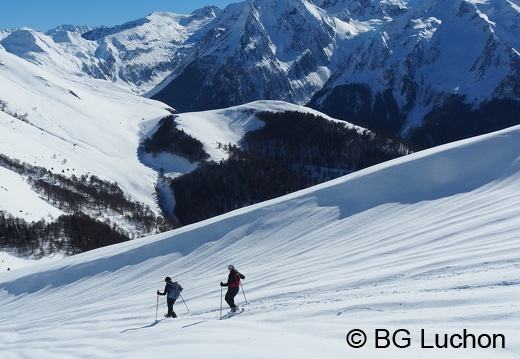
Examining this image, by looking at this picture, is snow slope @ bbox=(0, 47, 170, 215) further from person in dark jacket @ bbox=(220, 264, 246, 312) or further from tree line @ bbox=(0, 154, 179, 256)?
person in dark jacket @ bbox=(220, 264, 246, 312)

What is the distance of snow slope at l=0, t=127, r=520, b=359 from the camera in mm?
10125

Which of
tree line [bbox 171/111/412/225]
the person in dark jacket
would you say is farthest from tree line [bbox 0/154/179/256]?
the person in dark jacket

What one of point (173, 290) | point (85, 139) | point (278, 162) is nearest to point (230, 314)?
point (173, 290)

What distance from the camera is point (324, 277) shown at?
17438 mm

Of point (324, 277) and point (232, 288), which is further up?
point (232, 288)

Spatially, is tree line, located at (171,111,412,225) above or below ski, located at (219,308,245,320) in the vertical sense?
above

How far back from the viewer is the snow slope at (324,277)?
10125 mm

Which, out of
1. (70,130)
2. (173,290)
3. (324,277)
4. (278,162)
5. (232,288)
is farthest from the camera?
(278,162)

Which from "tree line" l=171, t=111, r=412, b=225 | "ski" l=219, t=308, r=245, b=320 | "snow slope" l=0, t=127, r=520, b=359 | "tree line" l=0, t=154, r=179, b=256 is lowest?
"ski" l=219, t=308, r=245, b=320

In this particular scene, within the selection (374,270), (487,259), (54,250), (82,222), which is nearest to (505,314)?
(487,259)

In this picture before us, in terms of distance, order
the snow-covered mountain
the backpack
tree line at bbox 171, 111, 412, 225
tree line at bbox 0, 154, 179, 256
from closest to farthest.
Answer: the backpack
tree line at bbox 0, 154, 179, 256
the snow-covered mountain
tree line at bbox 171, 111, 412, 225

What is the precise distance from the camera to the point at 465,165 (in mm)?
28531

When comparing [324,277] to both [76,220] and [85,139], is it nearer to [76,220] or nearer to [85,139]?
[76,220]

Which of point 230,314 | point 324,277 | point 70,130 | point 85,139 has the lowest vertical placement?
point 230,314
